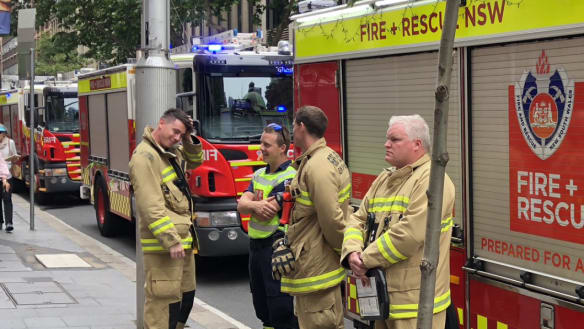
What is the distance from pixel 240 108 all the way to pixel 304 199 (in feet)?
17.5

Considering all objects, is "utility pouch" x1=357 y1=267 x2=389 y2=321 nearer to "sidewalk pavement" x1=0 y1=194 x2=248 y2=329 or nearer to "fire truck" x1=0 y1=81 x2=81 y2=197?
"sidewalk pavement" x1=0 y1=194 x2=248 y2=329

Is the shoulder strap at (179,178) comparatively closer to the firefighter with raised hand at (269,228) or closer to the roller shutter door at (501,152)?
the firefighter with raised hand at (269,228)

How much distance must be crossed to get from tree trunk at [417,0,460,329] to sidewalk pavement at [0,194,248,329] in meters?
4.70

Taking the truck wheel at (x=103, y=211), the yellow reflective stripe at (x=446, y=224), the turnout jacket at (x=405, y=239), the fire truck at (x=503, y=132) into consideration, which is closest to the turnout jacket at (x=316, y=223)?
the turnout jacket at (x=405, y=239)

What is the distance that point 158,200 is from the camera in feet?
19.5

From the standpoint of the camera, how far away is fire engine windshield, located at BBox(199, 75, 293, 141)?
10.3 meters

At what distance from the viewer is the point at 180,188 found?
20.4 feet

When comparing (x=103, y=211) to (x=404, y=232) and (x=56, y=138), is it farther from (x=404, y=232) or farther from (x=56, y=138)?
(x=404, y=232)

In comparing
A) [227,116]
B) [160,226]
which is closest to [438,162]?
[160,226]

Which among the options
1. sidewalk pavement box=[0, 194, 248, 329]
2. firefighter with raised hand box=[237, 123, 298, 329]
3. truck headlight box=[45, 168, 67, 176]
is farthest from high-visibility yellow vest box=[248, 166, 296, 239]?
truck headlight box=[45, 168, 67, 176]

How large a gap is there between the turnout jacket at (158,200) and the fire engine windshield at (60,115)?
46.1 feet

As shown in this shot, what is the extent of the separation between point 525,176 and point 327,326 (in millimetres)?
1444

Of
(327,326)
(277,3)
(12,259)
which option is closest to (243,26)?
(277,3)

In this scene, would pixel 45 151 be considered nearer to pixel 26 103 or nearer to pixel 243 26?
pixel 26 103
